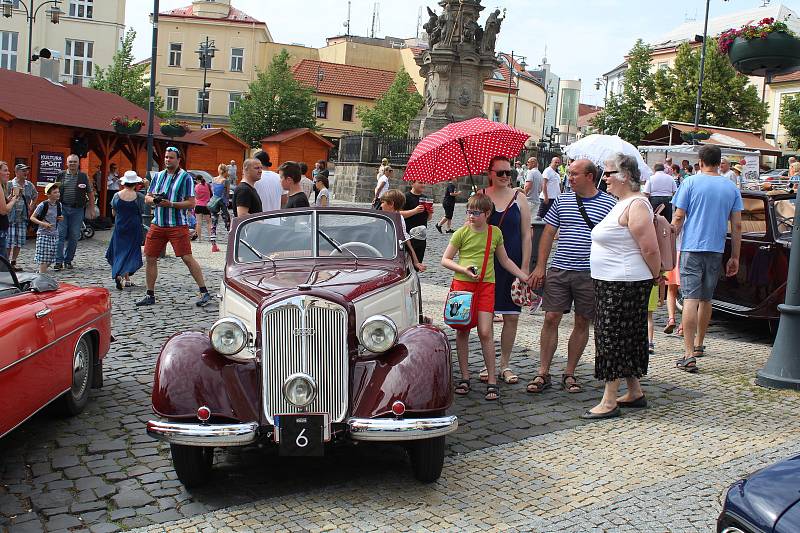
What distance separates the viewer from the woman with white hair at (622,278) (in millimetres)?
6734

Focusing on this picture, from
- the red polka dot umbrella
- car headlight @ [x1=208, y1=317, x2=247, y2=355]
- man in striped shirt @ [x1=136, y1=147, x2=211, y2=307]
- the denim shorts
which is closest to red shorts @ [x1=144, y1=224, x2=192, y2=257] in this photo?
man in striped shirt @ [x1=136, y1=147, x2=211, y2=307]

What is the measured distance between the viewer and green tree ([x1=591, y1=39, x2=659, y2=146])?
173 ft

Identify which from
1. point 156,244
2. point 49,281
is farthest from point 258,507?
point 156,244

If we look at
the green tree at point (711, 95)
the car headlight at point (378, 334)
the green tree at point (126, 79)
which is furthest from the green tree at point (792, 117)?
the car headlight at point (378, 334)

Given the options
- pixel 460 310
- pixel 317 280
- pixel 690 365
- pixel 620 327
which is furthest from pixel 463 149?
pixel 317 280

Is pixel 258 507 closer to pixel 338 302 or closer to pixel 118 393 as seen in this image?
pixel 338 302

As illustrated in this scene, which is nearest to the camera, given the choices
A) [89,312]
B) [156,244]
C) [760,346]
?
[89,312]

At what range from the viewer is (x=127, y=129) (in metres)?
23.9

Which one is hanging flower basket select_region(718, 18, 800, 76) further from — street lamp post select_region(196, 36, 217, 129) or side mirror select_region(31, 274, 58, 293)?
street lamp post select_region(196, 36, 217, 129)

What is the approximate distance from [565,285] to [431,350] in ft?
7.85

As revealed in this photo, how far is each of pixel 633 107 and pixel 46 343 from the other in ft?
167

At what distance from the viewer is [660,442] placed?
635cm

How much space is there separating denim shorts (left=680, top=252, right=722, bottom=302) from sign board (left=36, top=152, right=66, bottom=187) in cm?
1670

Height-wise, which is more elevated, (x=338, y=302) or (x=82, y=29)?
(x=82, y=29)
